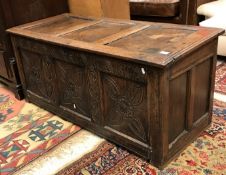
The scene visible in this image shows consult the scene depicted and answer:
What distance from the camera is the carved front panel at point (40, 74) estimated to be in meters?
1.87

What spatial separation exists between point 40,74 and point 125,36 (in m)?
0.68

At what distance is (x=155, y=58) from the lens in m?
1.25

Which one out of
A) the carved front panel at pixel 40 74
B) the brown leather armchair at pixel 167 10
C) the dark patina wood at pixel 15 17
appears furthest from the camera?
the brown leather armchair at pixel 167 10

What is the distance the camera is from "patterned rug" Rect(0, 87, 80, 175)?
165cm

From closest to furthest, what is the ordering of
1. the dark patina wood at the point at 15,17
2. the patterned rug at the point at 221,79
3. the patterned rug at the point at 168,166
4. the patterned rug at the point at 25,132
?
the patterned rug at the point at 168,166
the patterned rug at the point at 25,132
the dark patina wood at the point at 15,17
the patterned rug at the point at 221,79

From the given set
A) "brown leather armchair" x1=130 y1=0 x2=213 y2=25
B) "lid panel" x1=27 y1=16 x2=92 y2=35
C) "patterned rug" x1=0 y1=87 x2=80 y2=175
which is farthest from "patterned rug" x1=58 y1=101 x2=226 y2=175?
"brown leather armchair" x1=130 y1=0 x2=213 y2=25

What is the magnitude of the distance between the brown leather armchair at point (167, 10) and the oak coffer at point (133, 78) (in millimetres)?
1178

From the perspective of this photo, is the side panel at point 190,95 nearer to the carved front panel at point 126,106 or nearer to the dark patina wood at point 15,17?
the carved front panel at point 126,106

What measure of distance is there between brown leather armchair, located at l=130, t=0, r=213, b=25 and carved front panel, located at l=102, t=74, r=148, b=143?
1.66 metres

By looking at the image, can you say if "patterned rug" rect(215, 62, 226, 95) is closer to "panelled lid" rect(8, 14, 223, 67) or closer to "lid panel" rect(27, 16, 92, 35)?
"panelled lid" rect(8, 14, 223, 67)

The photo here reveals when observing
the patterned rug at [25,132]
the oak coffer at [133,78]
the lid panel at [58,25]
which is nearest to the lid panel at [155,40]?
the oak coffer at [133,78]

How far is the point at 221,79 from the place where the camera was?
2328 mm

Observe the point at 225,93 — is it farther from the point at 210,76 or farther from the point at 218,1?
the point at 218,1

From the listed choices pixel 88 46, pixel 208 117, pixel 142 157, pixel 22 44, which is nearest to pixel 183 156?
pixel 142 157
